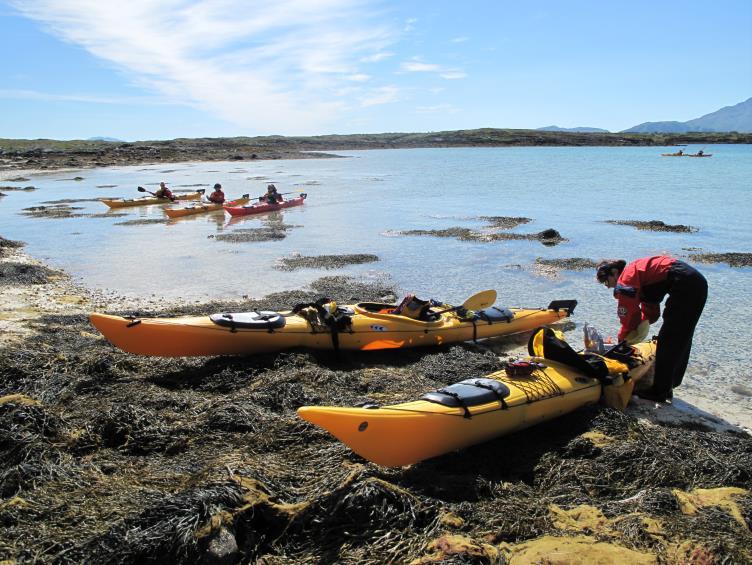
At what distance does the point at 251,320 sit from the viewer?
660 cm

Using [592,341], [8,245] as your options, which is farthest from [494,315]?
[8,245]

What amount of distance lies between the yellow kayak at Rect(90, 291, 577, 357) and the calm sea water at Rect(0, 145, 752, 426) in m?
2.20

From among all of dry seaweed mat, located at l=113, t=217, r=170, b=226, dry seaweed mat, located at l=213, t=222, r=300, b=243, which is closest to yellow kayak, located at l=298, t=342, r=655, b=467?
dry seaweed mat, located at l=213, t=222, r=300, b=243

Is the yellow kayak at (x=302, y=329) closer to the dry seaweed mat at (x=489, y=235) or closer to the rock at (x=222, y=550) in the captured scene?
the rock at (x=222, y=550)

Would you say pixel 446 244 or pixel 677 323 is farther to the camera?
pixel 446 244

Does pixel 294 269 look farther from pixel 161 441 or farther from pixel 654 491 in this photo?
pixel 654 491

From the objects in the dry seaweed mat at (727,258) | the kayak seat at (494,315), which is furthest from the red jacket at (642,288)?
the dry seaweed mat at (727,258)

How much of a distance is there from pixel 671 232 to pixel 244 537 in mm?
15677

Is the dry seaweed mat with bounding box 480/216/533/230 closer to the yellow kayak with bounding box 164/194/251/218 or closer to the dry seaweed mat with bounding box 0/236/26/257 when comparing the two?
the yellow kayak with bounding box 164/194/251/218

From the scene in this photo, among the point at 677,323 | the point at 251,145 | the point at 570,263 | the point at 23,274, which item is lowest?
the point at 570,263

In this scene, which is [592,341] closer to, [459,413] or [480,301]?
[480,301]

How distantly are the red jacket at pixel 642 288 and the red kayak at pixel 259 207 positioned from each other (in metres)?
16.6

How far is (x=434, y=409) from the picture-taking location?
429 centimetres

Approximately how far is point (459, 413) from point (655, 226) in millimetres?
14684
